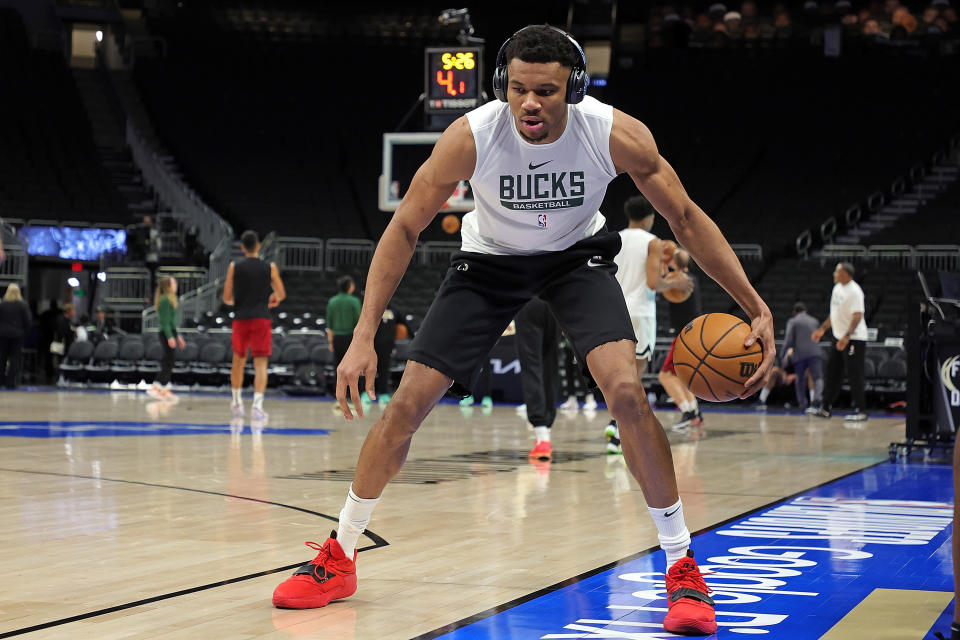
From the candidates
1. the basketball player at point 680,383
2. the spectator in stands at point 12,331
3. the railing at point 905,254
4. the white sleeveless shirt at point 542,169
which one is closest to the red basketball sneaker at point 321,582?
the white sleeveless shirt at point 542,169

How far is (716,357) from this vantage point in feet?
12.6

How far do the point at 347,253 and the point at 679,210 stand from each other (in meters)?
22.1

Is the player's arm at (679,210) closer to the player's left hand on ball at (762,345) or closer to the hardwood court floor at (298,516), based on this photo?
the player's left hand on ball at (762,345)

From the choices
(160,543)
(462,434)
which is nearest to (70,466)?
(160,543)

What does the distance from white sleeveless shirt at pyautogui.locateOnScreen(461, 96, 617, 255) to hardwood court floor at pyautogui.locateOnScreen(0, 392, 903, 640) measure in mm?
1209

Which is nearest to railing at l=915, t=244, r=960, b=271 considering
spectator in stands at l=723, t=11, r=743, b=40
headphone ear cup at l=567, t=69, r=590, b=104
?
spectator in stands at l=723, t=11, r=743, b=40

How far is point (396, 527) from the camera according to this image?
5316mm

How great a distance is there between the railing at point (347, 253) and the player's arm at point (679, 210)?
2083 centimetres

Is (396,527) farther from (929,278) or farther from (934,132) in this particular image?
(934,132)

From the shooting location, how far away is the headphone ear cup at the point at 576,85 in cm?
365

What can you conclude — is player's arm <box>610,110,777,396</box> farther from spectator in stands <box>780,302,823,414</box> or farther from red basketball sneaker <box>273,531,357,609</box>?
spectator in stands <box>780,302,823,414</box>

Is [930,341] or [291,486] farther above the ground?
[930,341]

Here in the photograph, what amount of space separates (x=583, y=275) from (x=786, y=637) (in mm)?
1275

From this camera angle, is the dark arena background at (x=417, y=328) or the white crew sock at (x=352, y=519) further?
the dark arena background at (x=417, y=328)
